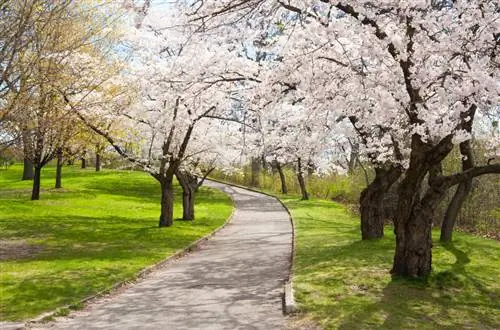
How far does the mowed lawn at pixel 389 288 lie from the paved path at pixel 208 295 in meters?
0.67

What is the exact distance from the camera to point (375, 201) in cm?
1708

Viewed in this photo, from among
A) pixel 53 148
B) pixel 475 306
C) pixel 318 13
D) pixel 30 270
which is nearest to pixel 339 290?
pixel 475 306

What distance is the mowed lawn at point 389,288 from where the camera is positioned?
340 inches

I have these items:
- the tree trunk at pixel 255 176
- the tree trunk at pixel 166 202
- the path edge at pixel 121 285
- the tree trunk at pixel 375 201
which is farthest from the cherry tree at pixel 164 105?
the tree trunk at pixel 255 176

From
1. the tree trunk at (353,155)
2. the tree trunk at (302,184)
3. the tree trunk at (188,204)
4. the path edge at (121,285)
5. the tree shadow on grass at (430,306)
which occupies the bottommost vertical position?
the path edge at (121,285)

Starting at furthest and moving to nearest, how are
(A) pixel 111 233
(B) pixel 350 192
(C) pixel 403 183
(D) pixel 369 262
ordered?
1. (B) pixel 350 192
2. (A) pixel 111 233
3. (D) pixel 369 262
4. (C) pixel 403 183

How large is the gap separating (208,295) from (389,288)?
3.45m

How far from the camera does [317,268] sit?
42.7ft

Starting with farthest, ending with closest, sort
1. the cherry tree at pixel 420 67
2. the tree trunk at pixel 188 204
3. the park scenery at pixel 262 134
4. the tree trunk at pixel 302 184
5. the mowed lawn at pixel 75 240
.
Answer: the tree trunk at pixel 302 184 → the tree trunk at pixel 188 204 → the mowed lawn at pixel 75 240 → the cherry tree at pixel 420 67 → the park scenery at pixel 262 134

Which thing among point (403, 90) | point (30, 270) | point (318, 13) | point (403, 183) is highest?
point (318, 13)

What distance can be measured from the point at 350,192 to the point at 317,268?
95.2 ft

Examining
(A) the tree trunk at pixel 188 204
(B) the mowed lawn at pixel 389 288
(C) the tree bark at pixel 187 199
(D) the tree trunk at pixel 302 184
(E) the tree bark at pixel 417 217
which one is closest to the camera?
(B) the mowed lawn at pixel 389 288

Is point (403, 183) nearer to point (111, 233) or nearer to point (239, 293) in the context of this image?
point (239, 293)

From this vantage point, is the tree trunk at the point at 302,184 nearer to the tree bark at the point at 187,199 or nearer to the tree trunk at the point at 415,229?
the tree bark at the point at 187,199
